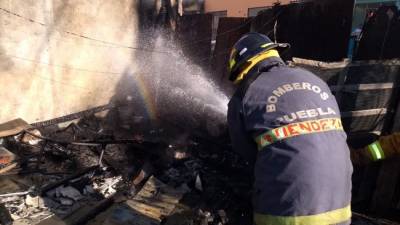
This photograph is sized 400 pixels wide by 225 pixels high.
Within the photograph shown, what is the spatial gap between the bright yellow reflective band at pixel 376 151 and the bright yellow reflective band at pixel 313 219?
2.17m

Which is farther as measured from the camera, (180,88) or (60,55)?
(180,88)

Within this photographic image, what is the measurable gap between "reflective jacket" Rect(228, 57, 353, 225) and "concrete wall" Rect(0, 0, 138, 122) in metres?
5.86

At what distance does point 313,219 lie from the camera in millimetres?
2412

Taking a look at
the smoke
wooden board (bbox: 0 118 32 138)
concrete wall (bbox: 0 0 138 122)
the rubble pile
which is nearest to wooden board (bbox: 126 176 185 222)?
the rubble pile

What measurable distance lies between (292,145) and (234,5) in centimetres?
2285

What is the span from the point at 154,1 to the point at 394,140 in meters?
7.41

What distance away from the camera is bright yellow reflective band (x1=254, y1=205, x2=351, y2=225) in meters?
2.41

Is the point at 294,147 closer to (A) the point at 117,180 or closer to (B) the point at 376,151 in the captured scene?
(B) the point at 376,151

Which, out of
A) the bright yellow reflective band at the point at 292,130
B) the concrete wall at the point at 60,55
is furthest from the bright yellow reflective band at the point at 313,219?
the concrete wall at the point at 60,55

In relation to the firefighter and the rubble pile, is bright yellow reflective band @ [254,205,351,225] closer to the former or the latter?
the firefighter

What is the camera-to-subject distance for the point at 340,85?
5.59 m

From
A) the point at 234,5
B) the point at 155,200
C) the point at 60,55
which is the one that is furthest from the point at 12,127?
the point at 234,5

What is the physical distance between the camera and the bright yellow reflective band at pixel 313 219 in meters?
2.41

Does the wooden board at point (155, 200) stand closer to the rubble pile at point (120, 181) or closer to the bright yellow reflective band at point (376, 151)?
the rubble pile at point (120, 181)
